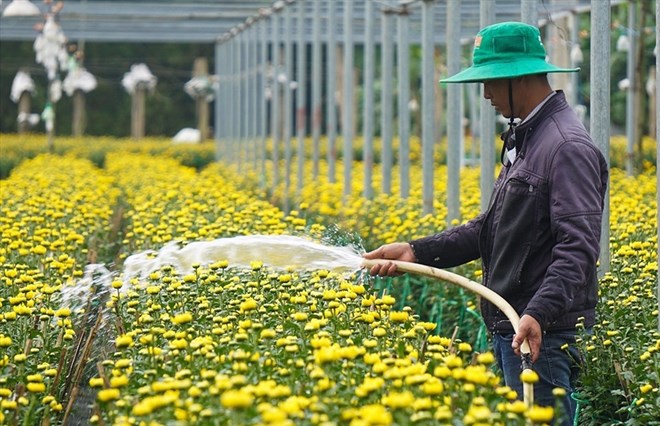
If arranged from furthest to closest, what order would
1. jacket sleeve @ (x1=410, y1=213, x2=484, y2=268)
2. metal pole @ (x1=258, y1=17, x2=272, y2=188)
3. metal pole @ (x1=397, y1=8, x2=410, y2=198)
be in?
metal pole @ (x1=258, y1=17, x2=272, y2=188) → metal pole @ (x1=397, y1=8, x2=410, y2=198) → jacket sleeve @ (x1=410, y1=213, x2=484, y2=268)

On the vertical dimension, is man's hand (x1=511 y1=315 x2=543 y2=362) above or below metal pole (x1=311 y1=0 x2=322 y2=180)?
below

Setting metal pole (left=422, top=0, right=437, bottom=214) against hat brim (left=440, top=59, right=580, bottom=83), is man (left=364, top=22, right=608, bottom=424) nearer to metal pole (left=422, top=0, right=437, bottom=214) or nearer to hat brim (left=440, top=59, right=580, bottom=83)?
hat brim (left=440, top=59, right=580, bottom=83)

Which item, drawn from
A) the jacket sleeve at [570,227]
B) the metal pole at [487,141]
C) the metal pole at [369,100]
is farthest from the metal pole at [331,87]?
the jacket sleeve at [570,227]

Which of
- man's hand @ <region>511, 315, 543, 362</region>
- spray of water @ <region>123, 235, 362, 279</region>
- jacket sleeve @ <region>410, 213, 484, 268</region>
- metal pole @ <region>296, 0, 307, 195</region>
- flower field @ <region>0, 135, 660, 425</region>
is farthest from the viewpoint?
metal pole @ <region>296, 0, 307, 195</region>

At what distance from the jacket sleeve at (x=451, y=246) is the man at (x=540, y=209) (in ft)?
0.73

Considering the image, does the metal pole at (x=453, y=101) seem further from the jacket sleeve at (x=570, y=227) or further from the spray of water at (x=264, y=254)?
the jacket sleeve at (x=570, y=227)

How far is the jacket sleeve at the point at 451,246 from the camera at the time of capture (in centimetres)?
442

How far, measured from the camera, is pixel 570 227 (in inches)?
148

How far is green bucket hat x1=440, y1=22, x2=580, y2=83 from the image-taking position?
13.0 feet

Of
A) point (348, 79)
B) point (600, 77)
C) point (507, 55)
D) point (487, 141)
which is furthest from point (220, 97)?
point (507, 55)

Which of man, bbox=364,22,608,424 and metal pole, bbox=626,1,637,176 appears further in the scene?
metal pole, bbox=626,1,637,176

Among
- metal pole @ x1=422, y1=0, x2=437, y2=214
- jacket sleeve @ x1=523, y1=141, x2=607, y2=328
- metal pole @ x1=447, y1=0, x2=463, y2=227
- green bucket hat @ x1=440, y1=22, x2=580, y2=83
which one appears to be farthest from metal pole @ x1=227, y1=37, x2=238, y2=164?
jacket sleeve @ x1=523, y1=141, x2=607, y2=328

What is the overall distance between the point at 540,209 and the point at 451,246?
579 mm

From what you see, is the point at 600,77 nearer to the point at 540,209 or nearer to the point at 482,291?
the point at 540,209
